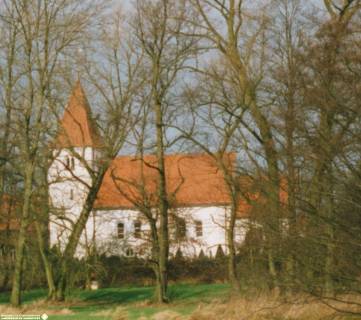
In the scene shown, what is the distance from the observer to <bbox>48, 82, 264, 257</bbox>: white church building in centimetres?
3081

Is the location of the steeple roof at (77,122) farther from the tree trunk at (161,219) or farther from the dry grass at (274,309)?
the dry grass at (274,309)

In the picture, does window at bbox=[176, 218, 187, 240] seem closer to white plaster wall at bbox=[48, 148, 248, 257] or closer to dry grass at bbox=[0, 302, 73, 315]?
white plaster wall at bbox=[48, 148, 248, 257]

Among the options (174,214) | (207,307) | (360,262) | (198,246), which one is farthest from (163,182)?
(198,246)

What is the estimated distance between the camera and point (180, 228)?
46156mm

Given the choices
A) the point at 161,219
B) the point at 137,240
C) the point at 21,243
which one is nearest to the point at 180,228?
the point at 137,240

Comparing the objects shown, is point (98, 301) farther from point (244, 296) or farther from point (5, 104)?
point (244, 296)

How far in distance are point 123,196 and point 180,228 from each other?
1105 centimetres

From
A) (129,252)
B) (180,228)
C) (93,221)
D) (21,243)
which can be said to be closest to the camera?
(21,243)

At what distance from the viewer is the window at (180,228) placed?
4538 centimetres

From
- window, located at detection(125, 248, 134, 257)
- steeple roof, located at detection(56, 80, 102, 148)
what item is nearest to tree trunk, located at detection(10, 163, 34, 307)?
steeple roof, located at detection(56, 80, 102, 148)

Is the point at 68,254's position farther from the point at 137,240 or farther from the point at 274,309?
the point at 274,309

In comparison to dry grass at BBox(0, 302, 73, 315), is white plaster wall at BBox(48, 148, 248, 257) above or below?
above

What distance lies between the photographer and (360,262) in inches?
471

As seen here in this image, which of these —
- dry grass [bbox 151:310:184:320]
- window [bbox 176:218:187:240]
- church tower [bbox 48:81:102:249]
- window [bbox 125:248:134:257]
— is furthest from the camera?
window [bbox 176:218:187:240]
